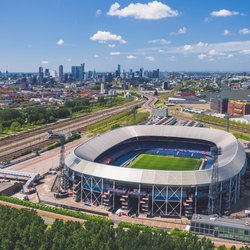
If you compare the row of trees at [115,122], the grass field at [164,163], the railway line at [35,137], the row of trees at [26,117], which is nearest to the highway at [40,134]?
the railway line at [35,137]

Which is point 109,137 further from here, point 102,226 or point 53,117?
point 53,117

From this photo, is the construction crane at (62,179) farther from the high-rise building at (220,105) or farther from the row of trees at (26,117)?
the high-rise building at (220,105)

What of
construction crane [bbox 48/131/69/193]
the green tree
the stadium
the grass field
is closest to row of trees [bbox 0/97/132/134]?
the green tree

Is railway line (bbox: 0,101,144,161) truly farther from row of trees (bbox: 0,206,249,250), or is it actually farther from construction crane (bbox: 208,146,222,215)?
construction crane (bbox: 208,146,222,215)

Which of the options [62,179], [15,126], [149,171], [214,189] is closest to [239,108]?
[15,126]

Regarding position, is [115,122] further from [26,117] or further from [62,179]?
[62,179]

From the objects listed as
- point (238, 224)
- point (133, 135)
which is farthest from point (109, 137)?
point (238, 224)
